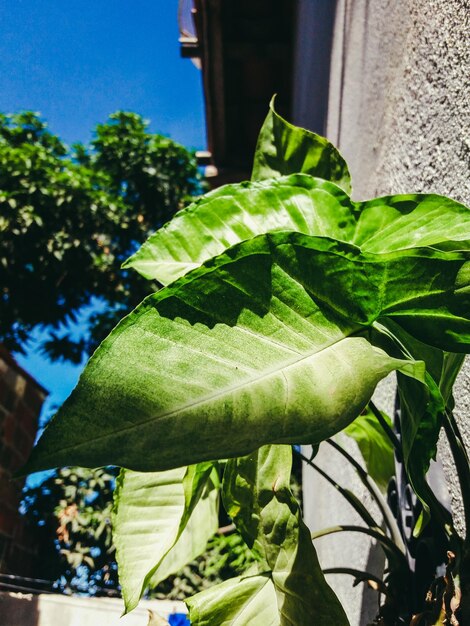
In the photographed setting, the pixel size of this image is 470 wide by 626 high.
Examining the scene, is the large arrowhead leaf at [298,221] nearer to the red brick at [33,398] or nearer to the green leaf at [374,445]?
the green leaf at [374,445]

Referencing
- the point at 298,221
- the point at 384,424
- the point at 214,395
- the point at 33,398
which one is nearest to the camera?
the point at 214,395

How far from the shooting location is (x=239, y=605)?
59 cm

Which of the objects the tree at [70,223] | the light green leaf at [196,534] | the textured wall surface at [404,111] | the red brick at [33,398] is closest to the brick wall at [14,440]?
the red brick at [33,398]

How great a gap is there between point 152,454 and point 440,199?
0.32 metres

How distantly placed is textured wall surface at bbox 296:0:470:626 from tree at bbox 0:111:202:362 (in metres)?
3.78

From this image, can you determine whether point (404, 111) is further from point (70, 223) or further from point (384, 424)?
point (70, 223)

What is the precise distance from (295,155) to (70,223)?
5.01m

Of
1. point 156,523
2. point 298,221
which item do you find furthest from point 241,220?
point 156,523

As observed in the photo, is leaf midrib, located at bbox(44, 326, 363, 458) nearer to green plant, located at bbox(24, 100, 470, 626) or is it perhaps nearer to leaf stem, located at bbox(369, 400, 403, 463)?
green plant, located at bbox(24, 100, 470, 626)

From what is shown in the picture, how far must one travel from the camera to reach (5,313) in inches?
213

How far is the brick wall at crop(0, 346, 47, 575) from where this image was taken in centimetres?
202

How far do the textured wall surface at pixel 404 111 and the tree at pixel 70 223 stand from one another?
12.4 ft

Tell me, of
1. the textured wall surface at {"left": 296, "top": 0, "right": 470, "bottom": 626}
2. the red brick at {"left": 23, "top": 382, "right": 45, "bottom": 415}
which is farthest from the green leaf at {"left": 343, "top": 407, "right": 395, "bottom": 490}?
the red brick at {"left": 23, "top": 382, "right": 45, "bottom": 415}

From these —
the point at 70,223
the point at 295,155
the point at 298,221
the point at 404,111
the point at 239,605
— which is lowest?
the point at 239,605
